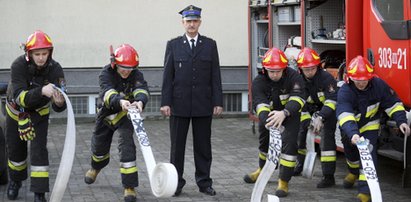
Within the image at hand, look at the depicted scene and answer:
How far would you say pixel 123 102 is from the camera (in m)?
7.86

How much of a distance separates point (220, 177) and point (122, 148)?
5.52ft

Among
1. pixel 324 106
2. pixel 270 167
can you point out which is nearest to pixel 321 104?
pixel 324 106

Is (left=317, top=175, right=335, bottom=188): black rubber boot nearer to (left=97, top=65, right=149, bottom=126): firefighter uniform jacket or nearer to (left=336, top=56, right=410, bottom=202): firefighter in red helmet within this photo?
(left=336, top=56, right=410, bottom=202): firefighter in red helmet

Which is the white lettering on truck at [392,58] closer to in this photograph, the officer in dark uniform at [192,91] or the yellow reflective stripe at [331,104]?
the yellow reflective stripe at [331,104]

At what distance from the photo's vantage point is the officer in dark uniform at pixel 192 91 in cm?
841

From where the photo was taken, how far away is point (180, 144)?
27.9ft

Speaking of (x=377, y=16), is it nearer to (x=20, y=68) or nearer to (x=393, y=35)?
(x=393, y=35)

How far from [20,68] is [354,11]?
354 cm

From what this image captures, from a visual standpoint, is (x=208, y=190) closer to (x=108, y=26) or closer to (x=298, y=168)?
(x=298, y=168)

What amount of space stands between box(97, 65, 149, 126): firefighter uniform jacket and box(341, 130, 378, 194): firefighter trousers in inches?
80.7

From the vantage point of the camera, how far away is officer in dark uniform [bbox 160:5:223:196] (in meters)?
8.41

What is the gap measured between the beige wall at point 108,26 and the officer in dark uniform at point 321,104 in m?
6.29

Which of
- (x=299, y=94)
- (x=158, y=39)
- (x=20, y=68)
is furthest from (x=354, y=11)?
(x=158, y=39)

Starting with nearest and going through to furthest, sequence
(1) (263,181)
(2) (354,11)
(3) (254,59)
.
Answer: (1) (263,181)
(2) (354,11)
(3) (254,59)
